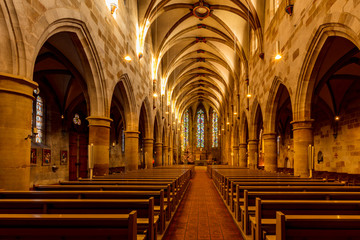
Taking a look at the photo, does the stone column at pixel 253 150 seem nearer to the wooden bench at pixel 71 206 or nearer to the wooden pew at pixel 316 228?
the wooden bench at pixel 71 206

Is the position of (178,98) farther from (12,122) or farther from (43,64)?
(12,122)

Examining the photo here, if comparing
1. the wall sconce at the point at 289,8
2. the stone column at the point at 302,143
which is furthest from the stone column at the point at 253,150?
the wall sconce at the point at 289,8

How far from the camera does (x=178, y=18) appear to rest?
67.3 feet

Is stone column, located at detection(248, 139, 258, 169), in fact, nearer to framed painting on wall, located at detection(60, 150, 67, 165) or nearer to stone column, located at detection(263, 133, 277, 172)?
stone column, located at detection(263, 133, 277, 172)

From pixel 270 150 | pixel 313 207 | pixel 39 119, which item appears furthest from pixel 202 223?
pixel 39 119

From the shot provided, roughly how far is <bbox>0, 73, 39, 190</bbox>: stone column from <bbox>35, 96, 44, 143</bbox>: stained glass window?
1119 cm

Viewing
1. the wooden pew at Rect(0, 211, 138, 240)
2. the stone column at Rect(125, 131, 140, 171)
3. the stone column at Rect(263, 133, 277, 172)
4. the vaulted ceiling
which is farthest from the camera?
the vaulted ceiling

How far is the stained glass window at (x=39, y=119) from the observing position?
Result: 15744 millimetres

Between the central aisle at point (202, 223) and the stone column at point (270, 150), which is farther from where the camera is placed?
the stone column at point (270, 150)

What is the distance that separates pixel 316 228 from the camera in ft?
7.97

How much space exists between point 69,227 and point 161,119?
24.6 m

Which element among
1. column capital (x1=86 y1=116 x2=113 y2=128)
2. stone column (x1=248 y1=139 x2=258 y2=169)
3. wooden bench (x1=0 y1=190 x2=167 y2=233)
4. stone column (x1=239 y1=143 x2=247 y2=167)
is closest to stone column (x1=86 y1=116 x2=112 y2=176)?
column capital (x1=86 y1=116 x2=113 y2=128)

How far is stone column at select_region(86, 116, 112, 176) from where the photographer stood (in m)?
10.5

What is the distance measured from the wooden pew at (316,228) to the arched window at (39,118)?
16.1 meters
